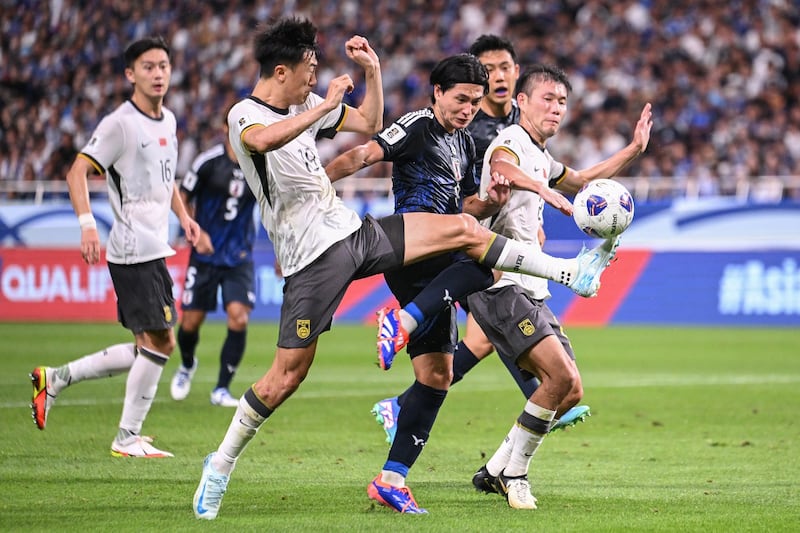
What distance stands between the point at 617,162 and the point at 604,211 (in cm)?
139

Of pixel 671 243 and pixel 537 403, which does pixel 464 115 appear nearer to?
pixel 537 403

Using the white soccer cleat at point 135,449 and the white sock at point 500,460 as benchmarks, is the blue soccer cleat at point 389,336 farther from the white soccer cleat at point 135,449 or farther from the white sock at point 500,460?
the white soccer cleat at point 135,449

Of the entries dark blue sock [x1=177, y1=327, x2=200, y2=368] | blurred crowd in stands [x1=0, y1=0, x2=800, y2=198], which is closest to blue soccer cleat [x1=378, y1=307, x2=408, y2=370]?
dark blue sock [x1=177, y1=327, x2=200, y2=368]

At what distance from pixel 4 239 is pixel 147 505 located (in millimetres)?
15606

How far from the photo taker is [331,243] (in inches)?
236

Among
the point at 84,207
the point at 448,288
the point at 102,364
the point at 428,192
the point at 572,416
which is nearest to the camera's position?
the point at 448,288

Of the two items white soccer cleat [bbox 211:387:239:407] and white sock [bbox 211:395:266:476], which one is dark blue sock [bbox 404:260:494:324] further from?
white soccer cleat [bbox 211:387:239:407]

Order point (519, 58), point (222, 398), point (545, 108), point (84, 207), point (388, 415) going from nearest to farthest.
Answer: point (545, 108) → point (388, 415) → point (84, 207) → point (222, 398) → point (519, 58)

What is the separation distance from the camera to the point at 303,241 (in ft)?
19.7

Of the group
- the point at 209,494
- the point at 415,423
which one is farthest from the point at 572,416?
the point at 209,494

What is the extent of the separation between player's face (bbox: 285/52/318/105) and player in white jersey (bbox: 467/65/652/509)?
1117 mm

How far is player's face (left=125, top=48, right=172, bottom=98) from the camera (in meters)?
8.24

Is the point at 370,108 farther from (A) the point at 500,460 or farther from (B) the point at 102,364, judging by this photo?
(B) the point at 102,364

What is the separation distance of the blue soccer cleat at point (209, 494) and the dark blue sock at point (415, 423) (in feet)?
3.13
